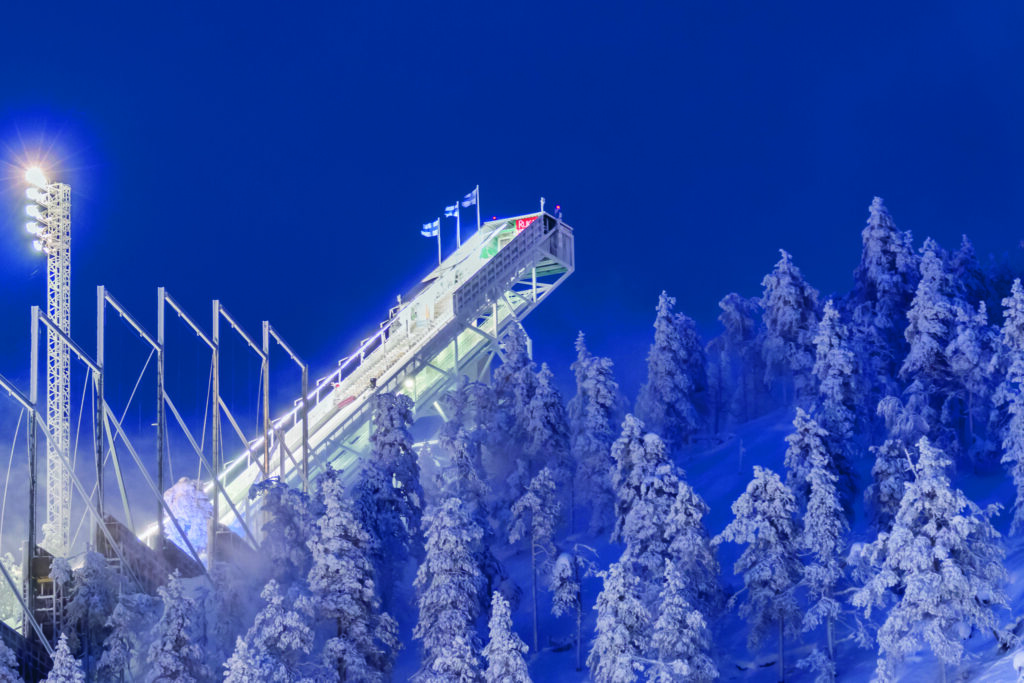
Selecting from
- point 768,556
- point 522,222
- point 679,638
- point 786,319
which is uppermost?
point 522,222

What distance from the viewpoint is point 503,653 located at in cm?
3672

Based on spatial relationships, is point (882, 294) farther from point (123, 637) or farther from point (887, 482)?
point (123, 637)

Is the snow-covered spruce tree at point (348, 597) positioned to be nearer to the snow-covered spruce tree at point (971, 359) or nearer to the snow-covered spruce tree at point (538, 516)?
the snow-covered spruce tree at point (538, 516)

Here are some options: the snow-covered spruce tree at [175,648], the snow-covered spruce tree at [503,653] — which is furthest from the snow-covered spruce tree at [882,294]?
the snow-covered spruce tree at [175,648]

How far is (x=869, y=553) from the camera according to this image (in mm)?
37031

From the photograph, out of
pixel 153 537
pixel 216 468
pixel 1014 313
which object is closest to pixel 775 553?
pixel 1014 313

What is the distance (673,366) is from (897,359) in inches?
415

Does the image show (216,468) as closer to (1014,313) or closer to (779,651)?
(779,651)

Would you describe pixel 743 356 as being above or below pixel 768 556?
above

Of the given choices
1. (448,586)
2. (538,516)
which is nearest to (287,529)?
(448,586)

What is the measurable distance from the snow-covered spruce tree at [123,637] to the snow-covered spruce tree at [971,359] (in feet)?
105

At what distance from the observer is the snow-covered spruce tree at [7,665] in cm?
3197

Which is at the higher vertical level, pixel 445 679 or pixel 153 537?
pixel 153 537

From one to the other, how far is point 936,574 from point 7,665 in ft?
81.1
